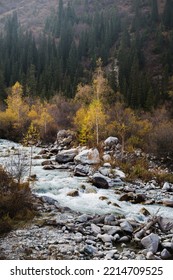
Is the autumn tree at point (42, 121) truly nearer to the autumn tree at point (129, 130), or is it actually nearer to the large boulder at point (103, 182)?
the autumn tree at point (129, 130)

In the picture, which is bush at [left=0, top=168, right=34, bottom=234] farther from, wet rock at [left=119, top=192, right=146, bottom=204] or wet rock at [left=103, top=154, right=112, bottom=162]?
wet rock at [left=103, top=154, right=112, bottom=162]

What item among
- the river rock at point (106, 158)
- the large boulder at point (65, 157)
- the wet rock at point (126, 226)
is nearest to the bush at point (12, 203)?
the wet rock at point (126, 226)

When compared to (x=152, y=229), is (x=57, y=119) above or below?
below

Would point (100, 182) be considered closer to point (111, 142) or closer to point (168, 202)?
point (168, 202)

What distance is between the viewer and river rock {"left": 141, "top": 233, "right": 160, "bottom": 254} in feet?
34.2

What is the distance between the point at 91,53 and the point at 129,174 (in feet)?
276

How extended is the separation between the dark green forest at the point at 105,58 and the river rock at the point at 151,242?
47.8 metres

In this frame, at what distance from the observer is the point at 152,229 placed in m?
12.4

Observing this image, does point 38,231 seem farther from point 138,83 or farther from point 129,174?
point 138,83

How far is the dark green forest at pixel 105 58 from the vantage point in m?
68.9

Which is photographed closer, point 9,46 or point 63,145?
point 63,145

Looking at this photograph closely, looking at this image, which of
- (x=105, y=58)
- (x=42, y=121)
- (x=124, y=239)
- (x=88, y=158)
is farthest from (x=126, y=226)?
(x=105, y=58)

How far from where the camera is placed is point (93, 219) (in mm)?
13172
